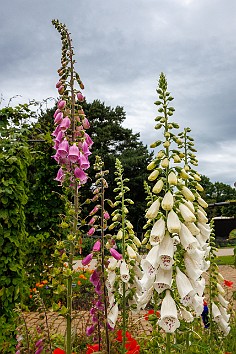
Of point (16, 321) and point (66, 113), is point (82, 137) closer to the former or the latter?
point (66, 113)

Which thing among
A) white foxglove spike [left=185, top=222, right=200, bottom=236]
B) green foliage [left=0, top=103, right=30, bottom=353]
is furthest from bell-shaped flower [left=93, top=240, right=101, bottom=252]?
green foliage [left=0, top=103, right=30, bottom=353]

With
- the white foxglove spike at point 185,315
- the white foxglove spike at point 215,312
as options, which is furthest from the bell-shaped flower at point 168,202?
the white foxglove spike at point 215,312

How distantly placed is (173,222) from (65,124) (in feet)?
4.39

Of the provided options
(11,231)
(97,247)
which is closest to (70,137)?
(97,247)

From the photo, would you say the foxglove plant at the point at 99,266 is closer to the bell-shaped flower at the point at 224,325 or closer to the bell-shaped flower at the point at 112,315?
the bell-shaped flower at the point at 112,315

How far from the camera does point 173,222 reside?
1950 mm

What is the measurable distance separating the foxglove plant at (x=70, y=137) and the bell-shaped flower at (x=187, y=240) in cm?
84

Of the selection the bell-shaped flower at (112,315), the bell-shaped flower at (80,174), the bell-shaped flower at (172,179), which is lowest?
the bell-shaped flower at (112,315)

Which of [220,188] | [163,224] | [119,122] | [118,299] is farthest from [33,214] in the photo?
[220,188]

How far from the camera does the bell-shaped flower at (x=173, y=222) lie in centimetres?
191

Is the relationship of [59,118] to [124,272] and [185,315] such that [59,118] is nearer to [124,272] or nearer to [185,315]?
[124,272]

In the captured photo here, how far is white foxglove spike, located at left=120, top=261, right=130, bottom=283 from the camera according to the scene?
2.60 m

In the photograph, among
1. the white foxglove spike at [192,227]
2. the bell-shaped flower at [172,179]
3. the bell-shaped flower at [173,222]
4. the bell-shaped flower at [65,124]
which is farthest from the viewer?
the bell-shaped flower at [65,124]

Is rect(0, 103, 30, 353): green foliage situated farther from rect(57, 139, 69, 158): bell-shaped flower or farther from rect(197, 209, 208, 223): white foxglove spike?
rect(197, 209, 208, 223): white foxglove spike
